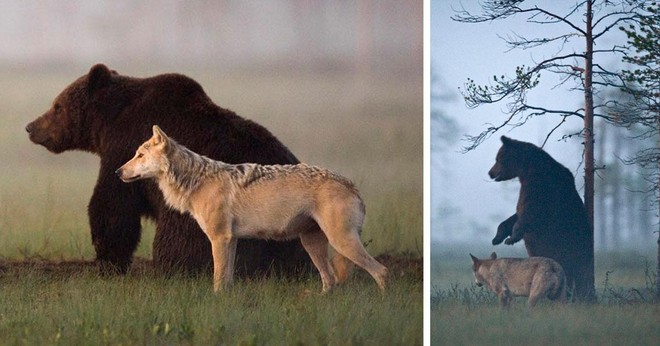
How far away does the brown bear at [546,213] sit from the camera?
7.43 meters

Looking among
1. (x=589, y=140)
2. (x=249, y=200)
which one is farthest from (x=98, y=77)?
(x=589, y=140)

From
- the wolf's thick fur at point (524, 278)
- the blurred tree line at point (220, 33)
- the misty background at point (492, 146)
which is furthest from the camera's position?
the misty background at point (492, 146)

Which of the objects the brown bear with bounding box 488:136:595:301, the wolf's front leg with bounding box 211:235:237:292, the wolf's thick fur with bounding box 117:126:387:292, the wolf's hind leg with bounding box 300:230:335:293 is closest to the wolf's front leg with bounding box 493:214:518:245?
the brown bear with bounding box 488:136:595:301

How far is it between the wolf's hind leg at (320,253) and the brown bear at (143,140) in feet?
0.26

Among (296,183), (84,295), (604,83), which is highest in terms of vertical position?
(604,83)

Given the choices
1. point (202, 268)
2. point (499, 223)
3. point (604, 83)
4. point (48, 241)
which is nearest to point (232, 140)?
point (202, 268)

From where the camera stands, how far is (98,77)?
7125 mm

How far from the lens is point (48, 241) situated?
7.13m

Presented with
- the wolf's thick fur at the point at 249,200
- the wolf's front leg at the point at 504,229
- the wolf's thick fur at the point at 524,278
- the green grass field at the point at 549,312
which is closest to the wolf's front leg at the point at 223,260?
the wolf's thick fur at the point at 249,200

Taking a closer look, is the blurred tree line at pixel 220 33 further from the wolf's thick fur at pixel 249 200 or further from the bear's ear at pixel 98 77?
the wolf's thick fur at pixel 249 200

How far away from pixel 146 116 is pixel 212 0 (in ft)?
2.58

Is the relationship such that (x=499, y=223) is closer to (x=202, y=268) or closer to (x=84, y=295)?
(x=202, y=268)

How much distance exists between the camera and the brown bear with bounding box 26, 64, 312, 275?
7117 millimetres

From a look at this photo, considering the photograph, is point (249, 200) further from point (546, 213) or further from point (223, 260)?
point (546, 213)
